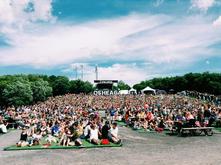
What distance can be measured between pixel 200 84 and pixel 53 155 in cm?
11352

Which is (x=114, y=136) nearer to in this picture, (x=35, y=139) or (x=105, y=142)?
(x=105, y=142)

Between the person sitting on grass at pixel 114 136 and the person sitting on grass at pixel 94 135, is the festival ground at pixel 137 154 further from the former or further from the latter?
the person sitting on grass at pixel 94 135

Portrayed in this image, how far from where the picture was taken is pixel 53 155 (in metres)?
16.5

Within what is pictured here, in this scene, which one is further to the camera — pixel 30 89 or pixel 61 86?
pixel 61 86

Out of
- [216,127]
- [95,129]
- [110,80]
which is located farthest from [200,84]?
[95,129]

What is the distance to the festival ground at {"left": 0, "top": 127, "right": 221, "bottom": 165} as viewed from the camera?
47.8ft

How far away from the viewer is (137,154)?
53.5 feet

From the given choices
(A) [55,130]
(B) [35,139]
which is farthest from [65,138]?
(A) [55,130]

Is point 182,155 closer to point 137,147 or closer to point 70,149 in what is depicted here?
point 137,147

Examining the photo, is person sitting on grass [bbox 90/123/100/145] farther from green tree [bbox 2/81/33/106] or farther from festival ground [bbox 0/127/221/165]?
green tree [bbox 2/81/33/106]

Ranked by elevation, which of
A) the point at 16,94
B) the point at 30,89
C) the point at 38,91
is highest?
the point at 38,91

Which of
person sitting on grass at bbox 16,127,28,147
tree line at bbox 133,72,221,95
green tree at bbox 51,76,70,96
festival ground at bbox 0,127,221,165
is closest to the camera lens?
festival ground at bbox 0,127,221,165

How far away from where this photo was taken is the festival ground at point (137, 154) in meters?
14.6

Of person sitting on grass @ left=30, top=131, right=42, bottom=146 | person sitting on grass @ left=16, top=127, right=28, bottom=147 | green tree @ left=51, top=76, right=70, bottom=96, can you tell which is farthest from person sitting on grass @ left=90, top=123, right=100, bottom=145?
green tree @ left=51, top=76, right=70, bottom=96
